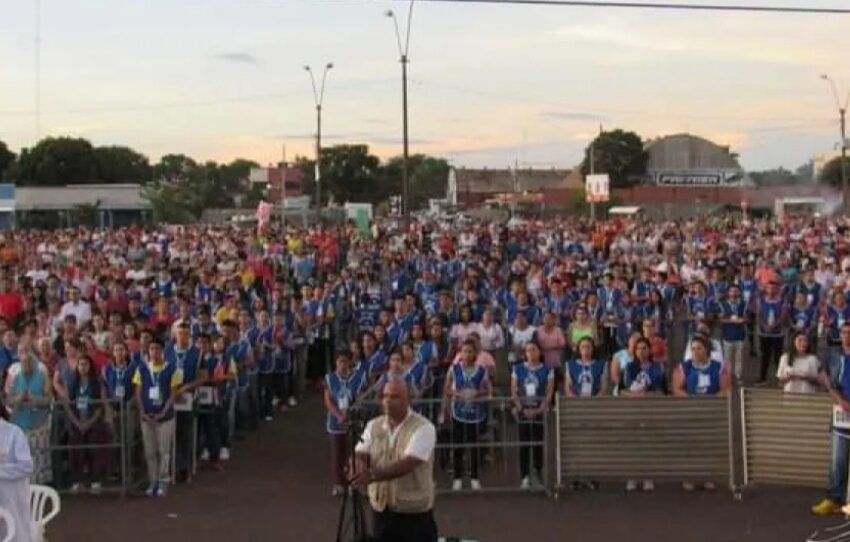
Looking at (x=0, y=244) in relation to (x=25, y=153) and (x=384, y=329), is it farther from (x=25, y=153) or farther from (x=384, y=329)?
(x=25, y=153)

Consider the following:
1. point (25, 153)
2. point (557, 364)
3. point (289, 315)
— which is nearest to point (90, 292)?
point (289, 315)

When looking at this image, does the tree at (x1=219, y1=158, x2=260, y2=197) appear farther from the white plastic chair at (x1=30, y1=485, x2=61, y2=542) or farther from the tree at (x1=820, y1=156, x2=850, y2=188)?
the white plastic chair at (x1=30, y1=485, x2=61, y2=542)

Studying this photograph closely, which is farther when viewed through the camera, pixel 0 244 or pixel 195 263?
pixel 0 244

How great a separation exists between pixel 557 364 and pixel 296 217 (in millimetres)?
61189

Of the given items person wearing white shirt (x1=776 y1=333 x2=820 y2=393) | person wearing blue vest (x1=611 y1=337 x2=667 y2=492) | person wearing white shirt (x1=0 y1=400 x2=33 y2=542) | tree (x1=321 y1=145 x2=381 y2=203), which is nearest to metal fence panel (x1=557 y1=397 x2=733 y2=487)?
person wearing blue vest (x1=611 y1=337 x2=667 y2=492)

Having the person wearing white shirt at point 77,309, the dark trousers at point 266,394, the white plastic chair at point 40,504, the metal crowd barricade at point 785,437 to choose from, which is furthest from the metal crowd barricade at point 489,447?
the person wearing white shirt at point 77,309

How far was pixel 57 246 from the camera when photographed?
33.1m

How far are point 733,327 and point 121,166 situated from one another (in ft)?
387

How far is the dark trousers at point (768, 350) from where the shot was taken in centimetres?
1769

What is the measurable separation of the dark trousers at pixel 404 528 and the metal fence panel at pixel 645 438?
506 centimetres

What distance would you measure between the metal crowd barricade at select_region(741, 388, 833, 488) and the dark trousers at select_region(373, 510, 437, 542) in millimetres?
5639

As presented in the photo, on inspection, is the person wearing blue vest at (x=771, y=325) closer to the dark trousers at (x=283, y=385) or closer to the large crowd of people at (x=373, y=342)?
the large crowd of people at (x=373, y=342)

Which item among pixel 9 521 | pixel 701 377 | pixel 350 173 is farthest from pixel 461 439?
pixel 350 173

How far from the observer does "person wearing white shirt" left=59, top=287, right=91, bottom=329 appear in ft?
55.0
